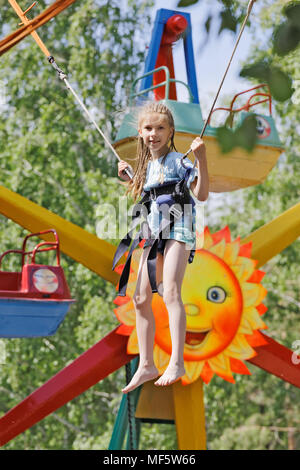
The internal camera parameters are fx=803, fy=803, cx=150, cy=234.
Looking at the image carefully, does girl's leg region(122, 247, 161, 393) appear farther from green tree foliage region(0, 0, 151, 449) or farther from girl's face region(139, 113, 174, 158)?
green tree foliage region(0, 0, 151, 449)

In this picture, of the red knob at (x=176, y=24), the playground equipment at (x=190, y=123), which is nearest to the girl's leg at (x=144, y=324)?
the playground equipment at (x=190, y=123)

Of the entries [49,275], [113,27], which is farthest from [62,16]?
[49,275]

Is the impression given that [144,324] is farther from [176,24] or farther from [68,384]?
[176,24]

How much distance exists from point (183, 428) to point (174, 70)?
3.06m

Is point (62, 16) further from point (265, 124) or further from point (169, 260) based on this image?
point (169, 260)

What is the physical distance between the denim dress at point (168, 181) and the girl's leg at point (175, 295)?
0.11 ft

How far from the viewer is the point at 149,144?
9.73 ft

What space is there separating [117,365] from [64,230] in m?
1.19

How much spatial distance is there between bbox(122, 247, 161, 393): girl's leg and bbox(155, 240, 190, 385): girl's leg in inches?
2.8

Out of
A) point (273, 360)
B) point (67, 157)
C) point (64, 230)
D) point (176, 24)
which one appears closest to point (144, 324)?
point (64, 230)

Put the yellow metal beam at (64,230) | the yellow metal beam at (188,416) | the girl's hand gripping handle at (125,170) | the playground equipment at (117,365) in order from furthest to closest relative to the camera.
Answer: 1. the yellow metal beam at (188,416)
2. the playground equipment at (117,365)
3. the yellow metal beam at (64,230)
4. the girl's hand gripping handle at (125,170)

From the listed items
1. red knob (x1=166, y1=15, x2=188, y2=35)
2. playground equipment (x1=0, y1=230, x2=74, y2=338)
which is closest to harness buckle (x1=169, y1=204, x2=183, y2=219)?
playground equipment (x1=0, y1=230, x2=74, y2=338)

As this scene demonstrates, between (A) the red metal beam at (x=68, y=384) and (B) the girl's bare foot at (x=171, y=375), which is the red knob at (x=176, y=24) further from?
(B) the girl's bare foot at (x=171, y=375)

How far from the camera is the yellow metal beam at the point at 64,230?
589 cm
